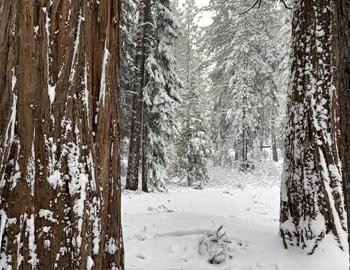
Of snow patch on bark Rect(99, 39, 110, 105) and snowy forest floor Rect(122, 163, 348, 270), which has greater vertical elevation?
snow patch on bark Rect(99, 39, 110, 105)

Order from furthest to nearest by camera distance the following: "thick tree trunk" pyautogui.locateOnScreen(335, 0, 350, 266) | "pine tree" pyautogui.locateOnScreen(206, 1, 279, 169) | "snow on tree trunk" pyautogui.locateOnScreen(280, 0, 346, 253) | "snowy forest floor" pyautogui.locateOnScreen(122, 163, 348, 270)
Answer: "pine tree" pyautogui.locateOnScreen(206, 1, 279, 169), "snow on tree trunk" pyautogui.locateOnScreen(280, 0, 346, 253), "snowy forest floor" pyautogui.locateOnScreen(122, 163, 348, 270), "thick tree trunk" pyautogui.locateOnScreen(335, 0, 350, 266)

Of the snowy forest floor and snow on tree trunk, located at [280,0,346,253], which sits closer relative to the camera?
the snowy forest floor

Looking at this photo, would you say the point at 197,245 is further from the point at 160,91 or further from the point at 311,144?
the point at 160,91

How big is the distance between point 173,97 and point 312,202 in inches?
490

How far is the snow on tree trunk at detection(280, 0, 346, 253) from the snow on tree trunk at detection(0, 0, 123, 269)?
2709 mm

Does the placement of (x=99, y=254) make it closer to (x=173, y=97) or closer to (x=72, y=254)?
(x=72, y=254)

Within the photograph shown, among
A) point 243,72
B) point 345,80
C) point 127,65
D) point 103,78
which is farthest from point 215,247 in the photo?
point 243,72

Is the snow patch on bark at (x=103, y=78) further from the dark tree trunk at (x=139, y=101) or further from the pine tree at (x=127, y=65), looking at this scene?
the pine tree at (x=127, y=65)

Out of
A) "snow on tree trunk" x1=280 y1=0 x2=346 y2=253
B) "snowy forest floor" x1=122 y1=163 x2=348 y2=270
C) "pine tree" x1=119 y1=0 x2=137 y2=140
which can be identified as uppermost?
"pine tree" x1=119 y1=0 x2=137 y2=140

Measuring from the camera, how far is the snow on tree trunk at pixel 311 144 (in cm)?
439

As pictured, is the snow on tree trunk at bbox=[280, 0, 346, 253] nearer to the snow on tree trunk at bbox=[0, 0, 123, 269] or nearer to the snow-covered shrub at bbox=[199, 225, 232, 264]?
the snow-covered shrub at bbox=[199, 225, 232, 264]

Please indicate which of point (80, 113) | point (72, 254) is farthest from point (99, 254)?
point (80, 113)

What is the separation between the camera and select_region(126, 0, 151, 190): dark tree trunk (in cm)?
1445

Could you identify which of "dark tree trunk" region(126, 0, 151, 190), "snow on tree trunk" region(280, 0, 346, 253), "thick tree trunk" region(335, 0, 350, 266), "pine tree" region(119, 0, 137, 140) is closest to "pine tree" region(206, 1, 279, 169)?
"pine tree" region(119, 0, 137, 140)
